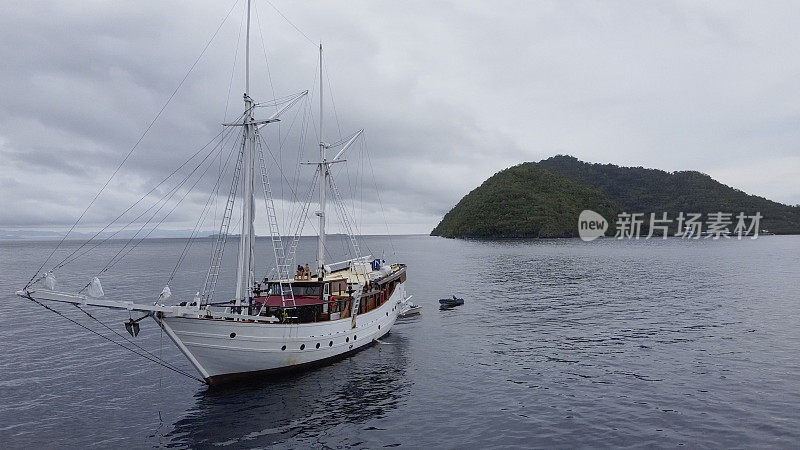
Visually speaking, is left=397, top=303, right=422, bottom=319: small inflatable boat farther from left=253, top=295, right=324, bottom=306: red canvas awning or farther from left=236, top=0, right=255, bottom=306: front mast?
left=236, top=0, right=255, bottom=306: front mast

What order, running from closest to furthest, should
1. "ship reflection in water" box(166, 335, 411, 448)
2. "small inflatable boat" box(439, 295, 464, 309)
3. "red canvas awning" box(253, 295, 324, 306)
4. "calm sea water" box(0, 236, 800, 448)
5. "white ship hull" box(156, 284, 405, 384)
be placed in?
"calm sea water" box(0, 236, 800, 448) → "ship reflection in water" box(166, 335, 411, 448) → "white ship hull" box(156, 284, 405, 384) → "red canvas awning" box(253, 295, 324, 306) → "small inflatable boat" box(439, 295, 464, 309)

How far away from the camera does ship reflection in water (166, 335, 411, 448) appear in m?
21.5

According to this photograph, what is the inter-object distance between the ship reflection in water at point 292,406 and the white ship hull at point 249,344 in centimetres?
96

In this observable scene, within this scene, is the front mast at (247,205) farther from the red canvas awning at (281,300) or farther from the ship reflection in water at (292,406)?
the ship reflection in water at (292,406)

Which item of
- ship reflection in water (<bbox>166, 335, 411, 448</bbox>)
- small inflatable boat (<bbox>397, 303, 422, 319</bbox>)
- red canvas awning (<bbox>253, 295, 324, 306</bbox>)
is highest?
red canvas awning (<bbox>253, 295, 324, 306</bbox>)

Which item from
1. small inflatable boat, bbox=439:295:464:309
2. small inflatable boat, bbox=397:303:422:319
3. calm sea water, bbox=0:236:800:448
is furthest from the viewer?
small inflatable boat, bbox=439:295:464:309

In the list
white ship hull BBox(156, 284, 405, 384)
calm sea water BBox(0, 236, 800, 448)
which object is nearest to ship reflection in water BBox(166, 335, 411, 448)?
calm sea water BBox(0, 236, 800, 448)

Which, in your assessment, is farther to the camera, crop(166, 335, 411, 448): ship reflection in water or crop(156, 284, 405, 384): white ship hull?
crop(156, 284, 405, 384): white ship hull

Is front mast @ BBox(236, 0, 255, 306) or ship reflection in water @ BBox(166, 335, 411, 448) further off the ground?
front mast @ BBox(236, 0, 255, 306)

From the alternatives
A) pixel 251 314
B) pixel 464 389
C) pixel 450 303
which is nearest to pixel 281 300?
pixel 251 314

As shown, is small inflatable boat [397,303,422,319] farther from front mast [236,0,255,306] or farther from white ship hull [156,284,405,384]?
front mast [236,0,255,306]

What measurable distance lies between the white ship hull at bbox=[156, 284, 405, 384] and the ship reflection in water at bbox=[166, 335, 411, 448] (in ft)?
3.16

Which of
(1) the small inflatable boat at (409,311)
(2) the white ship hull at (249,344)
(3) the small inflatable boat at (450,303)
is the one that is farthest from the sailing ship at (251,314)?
(3) the small inflatable boat at (450,303)

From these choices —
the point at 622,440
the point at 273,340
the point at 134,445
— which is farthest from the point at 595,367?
the point at 134,445
